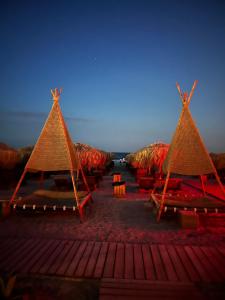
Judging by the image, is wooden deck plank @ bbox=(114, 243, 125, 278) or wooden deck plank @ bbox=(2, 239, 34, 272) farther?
wooden deck plank @ bbox=(2, 239, 34, 272)

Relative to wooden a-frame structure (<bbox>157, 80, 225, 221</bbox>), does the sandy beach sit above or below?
below

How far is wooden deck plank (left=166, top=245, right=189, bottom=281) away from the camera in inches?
119

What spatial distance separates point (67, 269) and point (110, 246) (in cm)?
105

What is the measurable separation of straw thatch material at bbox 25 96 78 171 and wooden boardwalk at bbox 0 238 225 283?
262cm

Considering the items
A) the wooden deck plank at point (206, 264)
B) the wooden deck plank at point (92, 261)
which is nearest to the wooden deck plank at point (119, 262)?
the wooden deck plank at point (92, 261)

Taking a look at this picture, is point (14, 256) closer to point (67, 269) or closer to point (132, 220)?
point (67, 269)

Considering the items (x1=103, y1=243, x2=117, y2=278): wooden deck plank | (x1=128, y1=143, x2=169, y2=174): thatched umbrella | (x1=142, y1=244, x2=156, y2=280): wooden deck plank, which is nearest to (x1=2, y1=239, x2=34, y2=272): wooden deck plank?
(x1=103, y1=243, x2=117, y2=278): wooden deck plank

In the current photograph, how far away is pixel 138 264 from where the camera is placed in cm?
335

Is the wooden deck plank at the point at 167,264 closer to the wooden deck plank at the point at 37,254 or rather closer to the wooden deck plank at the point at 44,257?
the wooden deck plank at the point at 44,257

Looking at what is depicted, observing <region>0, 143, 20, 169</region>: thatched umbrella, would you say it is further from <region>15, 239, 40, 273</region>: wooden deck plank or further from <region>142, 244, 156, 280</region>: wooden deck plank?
<region>142, 244, 156, 280</region>: wooden deck plank

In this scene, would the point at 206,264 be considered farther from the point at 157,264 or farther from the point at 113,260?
the point at 113,260

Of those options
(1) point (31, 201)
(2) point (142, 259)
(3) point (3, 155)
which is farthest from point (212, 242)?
(3) point (3, 155)

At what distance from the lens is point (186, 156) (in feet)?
21.1

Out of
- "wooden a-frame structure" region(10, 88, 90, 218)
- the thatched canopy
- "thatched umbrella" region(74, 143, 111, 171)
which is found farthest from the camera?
"thatched umbrella" region(74, 143, 111, 171)
